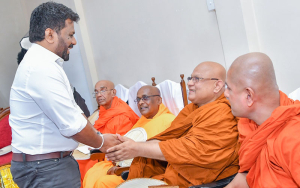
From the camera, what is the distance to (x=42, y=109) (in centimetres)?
175

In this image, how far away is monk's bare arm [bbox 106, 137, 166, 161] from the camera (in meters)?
2.00

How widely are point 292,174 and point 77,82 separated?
497cm

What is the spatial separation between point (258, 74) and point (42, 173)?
4.57ft

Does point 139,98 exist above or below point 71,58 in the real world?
below

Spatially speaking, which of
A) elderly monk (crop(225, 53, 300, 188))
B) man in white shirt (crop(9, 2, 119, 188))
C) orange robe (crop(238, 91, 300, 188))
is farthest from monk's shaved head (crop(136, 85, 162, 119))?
orange robe (crop(238, 91, 300, 188))

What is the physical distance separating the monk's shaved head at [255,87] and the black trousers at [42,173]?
1146 millimetres

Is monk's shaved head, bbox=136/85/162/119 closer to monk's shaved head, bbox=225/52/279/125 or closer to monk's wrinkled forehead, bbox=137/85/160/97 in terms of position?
monk's wrinkled forehead, bbox=137/85/160/97

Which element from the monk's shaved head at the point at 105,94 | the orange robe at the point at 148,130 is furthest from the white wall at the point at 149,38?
the orange robe at the point at 148,130

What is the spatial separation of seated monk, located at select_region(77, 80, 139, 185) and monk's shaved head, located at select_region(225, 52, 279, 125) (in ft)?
7.89

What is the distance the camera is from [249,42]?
2.99 meters

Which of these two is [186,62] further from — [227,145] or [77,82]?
[77,82]

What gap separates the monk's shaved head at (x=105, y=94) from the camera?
14.3 feet

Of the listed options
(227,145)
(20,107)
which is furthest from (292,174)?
(20,107)

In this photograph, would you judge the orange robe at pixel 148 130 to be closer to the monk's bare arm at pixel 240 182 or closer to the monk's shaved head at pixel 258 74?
the monk's bare arm at pixel 240 182
